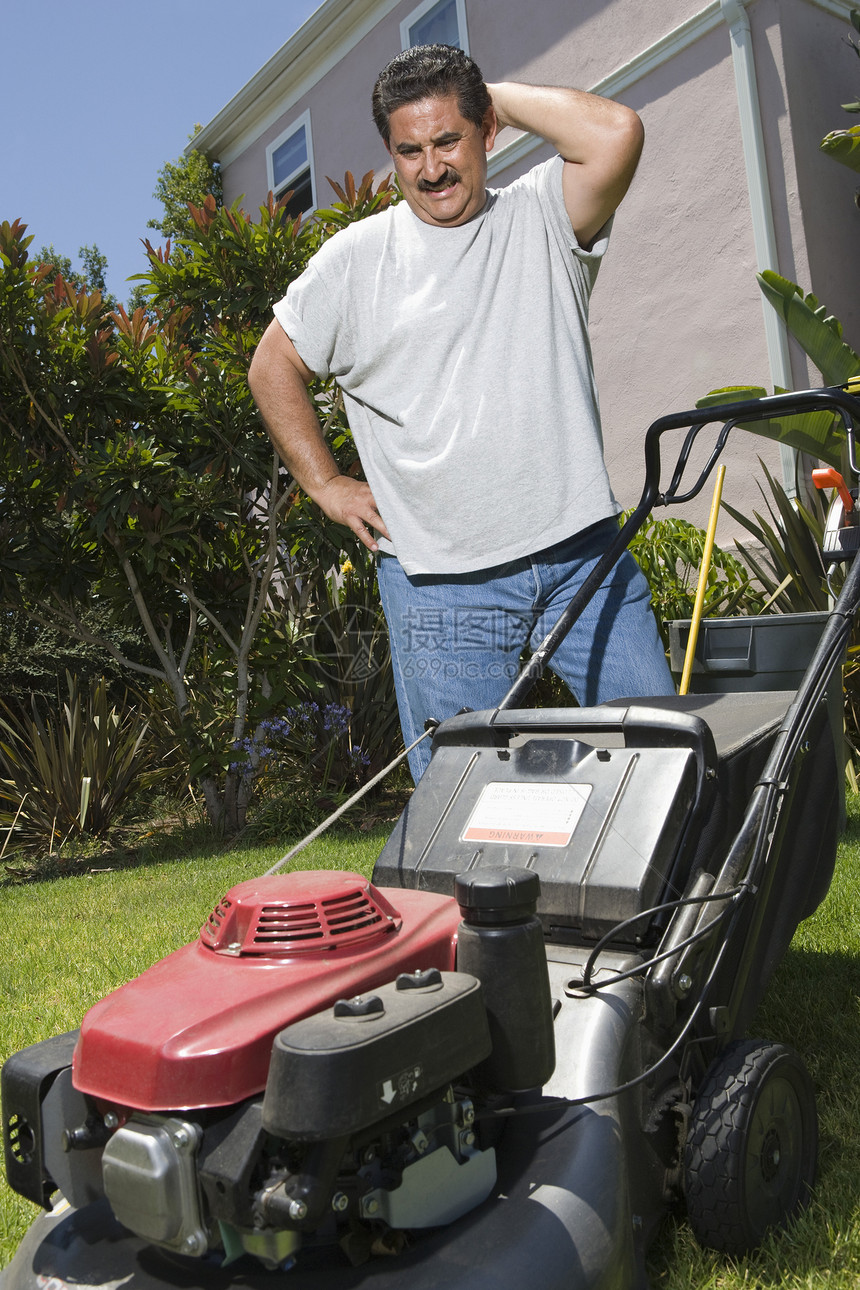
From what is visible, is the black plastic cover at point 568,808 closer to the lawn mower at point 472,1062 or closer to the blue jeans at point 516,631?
the lawn mower at point 472,1062

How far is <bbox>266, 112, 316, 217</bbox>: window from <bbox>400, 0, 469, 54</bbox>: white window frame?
5.06 ft

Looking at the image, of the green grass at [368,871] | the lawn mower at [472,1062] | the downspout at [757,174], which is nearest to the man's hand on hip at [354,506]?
the lawn mower at [472,1062]

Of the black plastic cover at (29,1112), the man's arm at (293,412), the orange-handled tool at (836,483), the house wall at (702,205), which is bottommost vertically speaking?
the black plastic cover at (29,1112)

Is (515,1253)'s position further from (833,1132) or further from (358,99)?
(358,99)

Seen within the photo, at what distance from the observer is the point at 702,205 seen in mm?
6316

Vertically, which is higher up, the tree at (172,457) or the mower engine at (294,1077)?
the tree at (172,457)

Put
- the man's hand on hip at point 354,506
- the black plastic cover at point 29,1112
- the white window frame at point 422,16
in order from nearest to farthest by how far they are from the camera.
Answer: the black plastic cover at point 29,1112 < the man's hand on hip at point 354,506 < the white window frame at point 422,16

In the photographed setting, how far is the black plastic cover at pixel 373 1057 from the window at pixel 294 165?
9898 millimetres

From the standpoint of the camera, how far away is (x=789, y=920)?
1.91 metres

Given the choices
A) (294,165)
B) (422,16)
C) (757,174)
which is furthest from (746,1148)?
(294,165)

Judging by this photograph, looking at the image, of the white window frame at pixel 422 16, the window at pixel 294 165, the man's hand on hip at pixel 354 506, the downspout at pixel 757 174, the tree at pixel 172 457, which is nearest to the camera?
the man's hand on hip at pixel 354 506

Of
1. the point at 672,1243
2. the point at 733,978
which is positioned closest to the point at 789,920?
the point at 733,978

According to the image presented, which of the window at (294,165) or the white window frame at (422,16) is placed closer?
the white window frame at (422,16)

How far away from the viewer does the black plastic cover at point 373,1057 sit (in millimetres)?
1039
